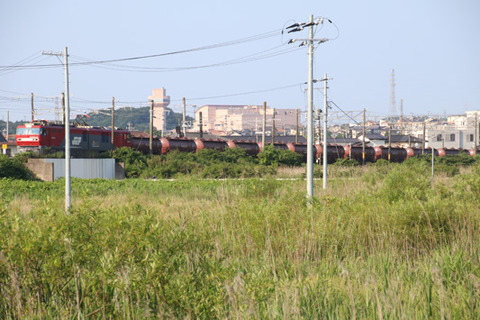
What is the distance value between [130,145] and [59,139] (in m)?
7.74

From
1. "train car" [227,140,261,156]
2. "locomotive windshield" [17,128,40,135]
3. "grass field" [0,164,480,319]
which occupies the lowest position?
"grass field" [0,164,480,319]

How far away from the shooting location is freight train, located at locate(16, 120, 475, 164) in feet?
124

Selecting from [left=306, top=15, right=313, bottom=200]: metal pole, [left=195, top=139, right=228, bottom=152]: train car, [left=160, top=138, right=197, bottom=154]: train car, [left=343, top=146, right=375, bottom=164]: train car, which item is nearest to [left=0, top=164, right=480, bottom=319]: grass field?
[left=306, top=15, right=313, bottom=200]: metal pole

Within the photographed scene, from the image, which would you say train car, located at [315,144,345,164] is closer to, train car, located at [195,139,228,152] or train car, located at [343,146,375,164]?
train car, located at [343,146,375,164]

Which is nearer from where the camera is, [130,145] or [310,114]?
[310,114]

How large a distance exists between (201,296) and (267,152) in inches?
1728

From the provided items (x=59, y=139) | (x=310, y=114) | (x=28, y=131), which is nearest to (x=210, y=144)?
(x=59, y=139)

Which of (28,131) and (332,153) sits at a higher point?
(28,131)

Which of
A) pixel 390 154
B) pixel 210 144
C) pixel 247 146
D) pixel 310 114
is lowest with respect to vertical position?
pixel 390 154

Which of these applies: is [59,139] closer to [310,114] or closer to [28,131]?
[28,131]

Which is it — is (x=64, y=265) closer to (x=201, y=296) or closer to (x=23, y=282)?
(x=23, y=282)

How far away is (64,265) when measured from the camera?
6.20 m

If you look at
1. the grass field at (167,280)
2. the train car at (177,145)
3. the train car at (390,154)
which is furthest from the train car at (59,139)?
the train car at (390,154)

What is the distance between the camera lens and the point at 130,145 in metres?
45.3
